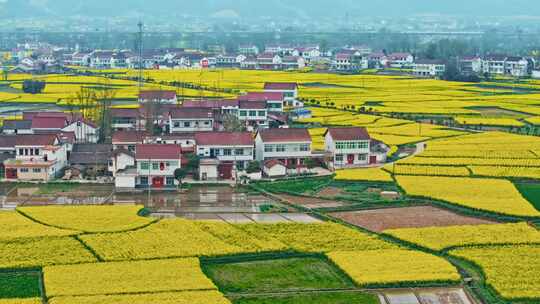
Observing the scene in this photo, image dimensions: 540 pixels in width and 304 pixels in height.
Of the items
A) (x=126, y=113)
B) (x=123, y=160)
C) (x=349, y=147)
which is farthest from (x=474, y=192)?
(x=126, y=113)

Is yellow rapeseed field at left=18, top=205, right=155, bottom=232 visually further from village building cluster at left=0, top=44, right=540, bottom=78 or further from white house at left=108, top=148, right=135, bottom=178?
village building cluster at left=0, top=44, right=540, bottom=78

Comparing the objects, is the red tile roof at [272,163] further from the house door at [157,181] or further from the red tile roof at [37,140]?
the red tile roof at [37,140]

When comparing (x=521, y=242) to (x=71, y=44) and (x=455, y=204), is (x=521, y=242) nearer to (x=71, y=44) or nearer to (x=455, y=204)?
(x=455, y=204)

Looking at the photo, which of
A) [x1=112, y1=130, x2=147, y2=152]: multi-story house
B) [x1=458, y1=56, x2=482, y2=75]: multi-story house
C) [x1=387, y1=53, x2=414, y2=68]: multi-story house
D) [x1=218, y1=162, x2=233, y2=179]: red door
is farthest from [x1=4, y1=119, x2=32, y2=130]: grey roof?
[x1=387, y1=53, x2=414, y2=68]: multi-story house

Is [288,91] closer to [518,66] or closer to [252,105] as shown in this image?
[252,105]

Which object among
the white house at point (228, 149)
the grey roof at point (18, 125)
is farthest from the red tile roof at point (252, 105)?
the white house at point (228, 149)
